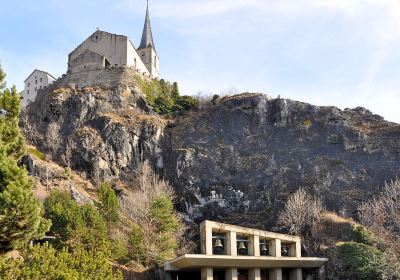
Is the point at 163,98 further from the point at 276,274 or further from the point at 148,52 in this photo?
the point at 276,274

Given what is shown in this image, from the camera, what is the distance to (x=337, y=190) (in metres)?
45.3

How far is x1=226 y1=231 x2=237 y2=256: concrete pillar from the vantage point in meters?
29.6

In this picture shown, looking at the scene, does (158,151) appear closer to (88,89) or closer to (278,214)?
(88,89)

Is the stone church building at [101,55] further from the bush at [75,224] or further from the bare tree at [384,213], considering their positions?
the bare tree at [384,213]

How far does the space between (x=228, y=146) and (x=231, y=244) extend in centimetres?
2437

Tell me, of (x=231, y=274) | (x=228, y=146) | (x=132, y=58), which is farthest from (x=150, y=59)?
(x=231, y=274)

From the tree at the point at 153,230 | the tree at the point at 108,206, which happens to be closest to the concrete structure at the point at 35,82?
the tree at the point at 153,230

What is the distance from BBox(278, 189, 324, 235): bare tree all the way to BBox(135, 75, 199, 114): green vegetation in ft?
75.9

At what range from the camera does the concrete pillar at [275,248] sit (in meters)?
32.4

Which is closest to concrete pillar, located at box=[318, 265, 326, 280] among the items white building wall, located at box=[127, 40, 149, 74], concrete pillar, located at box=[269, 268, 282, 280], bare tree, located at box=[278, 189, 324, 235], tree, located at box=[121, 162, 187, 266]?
concrete pillar, located at box=[269, 268, 282, 280]

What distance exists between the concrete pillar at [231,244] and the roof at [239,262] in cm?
48

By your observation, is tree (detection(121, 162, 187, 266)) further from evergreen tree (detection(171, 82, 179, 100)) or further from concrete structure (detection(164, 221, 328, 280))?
evergreen tree (detection(171, 82, 179, 100))

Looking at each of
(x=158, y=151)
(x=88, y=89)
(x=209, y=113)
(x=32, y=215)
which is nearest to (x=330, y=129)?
(x=209, y=113)

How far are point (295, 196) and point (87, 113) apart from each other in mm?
26693
